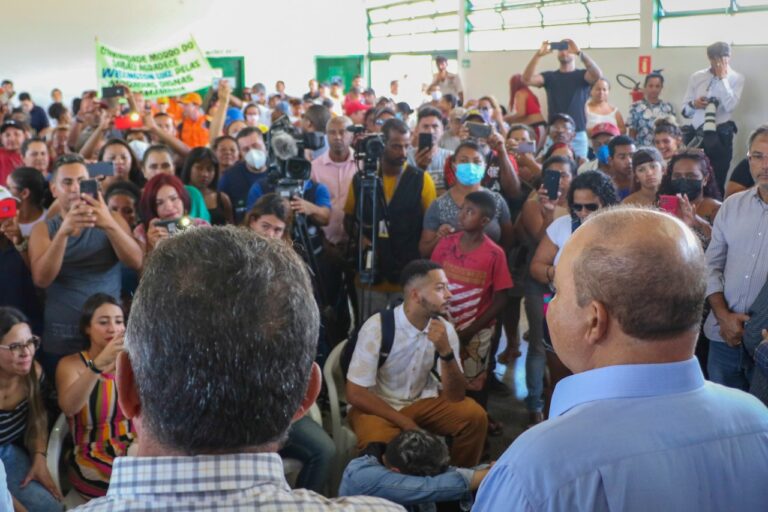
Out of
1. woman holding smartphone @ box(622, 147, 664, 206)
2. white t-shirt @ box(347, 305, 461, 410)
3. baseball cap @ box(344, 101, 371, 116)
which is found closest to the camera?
white t-shirt @ box(347, 305, 461, 410)

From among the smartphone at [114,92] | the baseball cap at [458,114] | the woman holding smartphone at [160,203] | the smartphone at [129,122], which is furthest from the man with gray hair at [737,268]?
the smartphone at [129,122]

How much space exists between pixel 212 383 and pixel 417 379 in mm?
2659

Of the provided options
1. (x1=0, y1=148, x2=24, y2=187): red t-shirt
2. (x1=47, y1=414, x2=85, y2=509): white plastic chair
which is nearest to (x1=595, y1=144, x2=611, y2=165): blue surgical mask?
(x1=47, y1=414, x2=85, y2=509): white plastic chair

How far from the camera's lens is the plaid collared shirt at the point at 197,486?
93 centimetres

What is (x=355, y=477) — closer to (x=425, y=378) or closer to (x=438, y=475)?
(x=438, y=475)

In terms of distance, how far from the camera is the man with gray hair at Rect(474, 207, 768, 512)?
1.22 meters

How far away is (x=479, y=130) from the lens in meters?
4.94

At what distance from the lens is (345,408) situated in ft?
12.7

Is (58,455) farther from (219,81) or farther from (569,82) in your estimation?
(569,82)

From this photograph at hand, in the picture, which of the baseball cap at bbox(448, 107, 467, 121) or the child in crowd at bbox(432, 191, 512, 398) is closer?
the child in crowd at bbox(432, 191, 512, 398)

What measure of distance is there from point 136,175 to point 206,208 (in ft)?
2.21

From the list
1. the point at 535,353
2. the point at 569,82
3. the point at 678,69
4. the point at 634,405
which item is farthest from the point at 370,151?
the point at 678,69

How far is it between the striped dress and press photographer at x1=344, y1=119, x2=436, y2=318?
1525 mm

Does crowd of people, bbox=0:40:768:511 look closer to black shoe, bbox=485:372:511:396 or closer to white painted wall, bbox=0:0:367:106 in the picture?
black shoe, bbox=485:372:511:396
